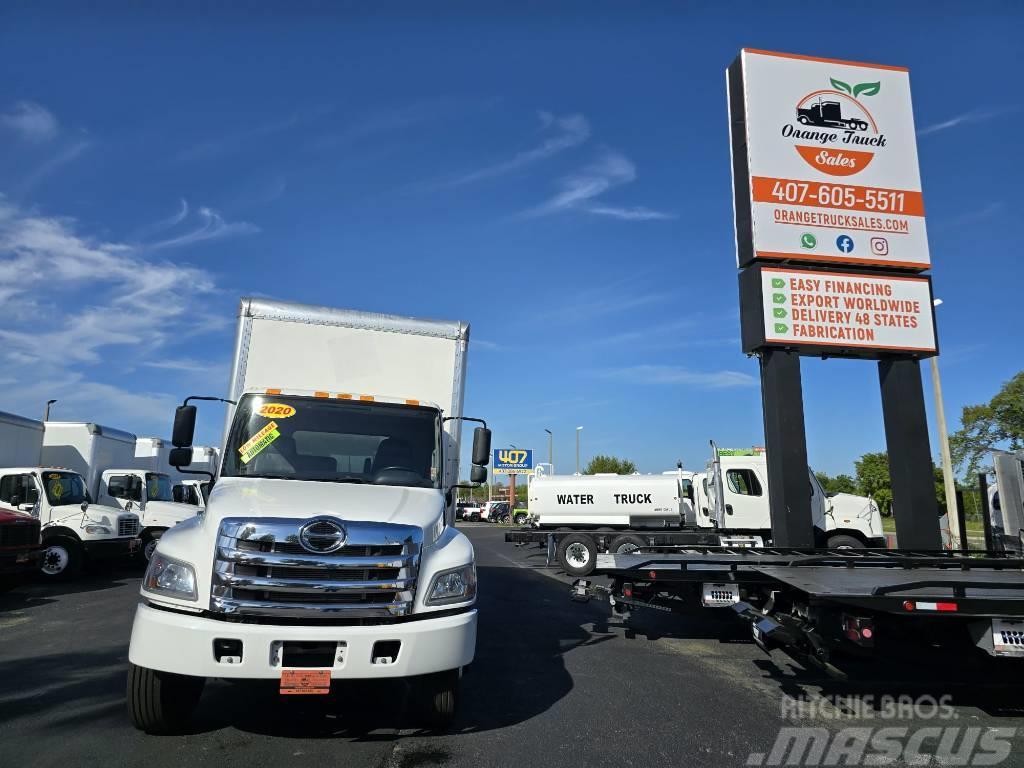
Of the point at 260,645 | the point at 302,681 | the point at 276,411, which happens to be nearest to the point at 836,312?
the point at 276,411

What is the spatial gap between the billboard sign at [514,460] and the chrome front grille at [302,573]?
49.8 metres

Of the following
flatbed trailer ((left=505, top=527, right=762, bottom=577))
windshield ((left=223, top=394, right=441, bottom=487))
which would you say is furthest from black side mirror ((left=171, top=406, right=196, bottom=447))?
flatbed trailer ((left=505, top=527, right=762, bottom=577))

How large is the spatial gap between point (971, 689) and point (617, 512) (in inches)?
499

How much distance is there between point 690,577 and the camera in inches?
253

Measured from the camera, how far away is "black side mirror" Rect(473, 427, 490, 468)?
654cm

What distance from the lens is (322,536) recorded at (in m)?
4.18

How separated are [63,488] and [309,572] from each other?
11.8 meters

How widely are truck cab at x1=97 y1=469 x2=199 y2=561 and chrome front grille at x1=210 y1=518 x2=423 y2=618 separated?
440 inches

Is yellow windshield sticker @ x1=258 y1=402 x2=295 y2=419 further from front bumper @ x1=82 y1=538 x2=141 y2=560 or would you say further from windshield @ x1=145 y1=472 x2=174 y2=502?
windshield @ x1=145 y1=472 x2=174 y2=502

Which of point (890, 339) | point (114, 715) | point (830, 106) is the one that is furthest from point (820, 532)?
point (114, 715)

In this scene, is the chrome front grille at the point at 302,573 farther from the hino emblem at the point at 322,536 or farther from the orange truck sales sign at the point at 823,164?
the orange truck sales sign at the point at 823,164

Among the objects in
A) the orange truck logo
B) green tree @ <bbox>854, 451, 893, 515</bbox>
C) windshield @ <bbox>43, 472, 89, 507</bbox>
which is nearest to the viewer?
the orange truck logo

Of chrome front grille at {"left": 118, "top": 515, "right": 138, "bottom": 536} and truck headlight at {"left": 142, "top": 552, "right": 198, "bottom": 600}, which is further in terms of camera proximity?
chrome front grille at {"left": 118, "top": 515, "right": 138, "bottom": 536}

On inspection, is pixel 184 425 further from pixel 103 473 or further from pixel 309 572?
pixel 103 473
